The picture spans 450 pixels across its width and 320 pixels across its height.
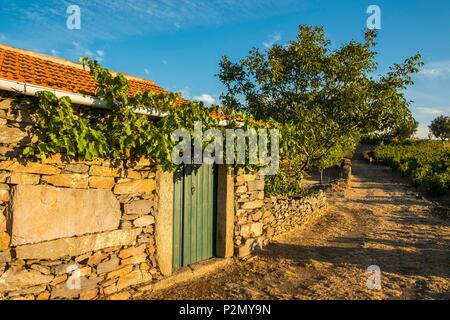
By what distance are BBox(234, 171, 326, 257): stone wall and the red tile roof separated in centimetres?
289

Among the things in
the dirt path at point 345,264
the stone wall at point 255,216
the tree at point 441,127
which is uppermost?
the tree at point 441,127

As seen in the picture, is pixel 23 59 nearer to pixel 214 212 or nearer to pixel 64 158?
pixel 64 158

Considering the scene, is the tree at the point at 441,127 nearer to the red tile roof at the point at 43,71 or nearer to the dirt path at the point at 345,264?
the dirt path at the point at 345,264

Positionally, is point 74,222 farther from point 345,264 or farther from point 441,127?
point 441,127

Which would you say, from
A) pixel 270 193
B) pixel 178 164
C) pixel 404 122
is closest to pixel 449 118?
pixel 404 122

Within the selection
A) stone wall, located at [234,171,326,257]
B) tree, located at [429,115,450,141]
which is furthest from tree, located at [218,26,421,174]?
tree, located at [429,115,450,141]

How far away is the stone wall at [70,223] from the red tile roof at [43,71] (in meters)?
0.39

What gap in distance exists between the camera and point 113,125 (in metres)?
4.50

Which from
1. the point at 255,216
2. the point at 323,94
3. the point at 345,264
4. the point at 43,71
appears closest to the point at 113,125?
the point at 43,71

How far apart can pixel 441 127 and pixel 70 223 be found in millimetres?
67594

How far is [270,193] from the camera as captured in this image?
29.1 ft

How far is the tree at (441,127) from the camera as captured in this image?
5778 centimetres

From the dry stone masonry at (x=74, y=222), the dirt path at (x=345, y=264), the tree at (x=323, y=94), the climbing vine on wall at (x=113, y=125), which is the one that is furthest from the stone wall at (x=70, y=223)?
the tree at (x=323, y=94)

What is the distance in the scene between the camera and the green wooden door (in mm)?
5742
